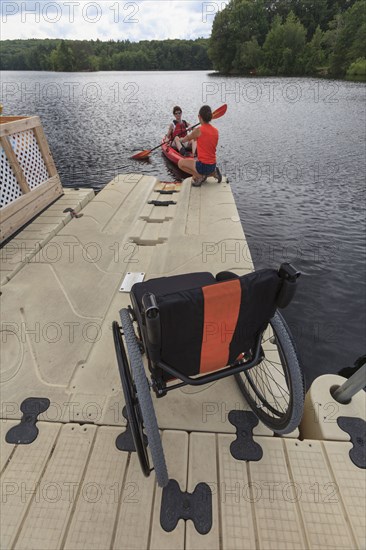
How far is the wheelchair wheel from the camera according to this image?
1.78 meters

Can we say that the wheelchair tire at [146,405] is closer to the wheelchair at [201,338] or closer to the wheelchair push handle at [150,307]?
the wheelchair at [201,338]

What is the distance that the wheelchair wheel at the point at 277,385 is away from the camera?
5.85 feet

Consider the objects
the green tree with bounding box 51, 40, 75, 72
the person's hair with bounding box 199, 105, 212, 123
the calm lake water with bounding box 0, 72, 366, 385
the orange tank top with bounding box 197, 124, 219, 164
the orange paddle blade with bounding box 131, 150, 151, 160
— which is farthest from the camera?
the green tree with bounding box 51, 40, 75, 72

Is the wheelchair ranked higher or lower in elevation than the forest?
lower

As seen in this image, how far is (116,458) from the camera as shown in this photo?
2.03 metres

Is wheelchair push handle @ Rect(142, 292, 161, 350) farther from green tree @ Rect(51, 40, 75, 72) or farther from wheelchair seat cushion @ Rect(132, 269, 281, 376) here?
green tree @ Rect(51, 40, 75, 72)

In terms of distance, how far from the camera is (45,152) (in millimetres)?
5961

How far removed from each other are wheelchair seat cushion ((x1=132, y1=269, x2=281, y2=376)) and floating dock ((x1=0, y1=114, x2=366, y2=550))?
2.39 feet

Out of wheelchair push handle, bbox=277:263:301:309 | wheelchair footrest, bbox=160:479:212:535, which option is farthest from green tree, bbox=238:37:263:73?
wheelchair footrest, bbox=160:479:212:535

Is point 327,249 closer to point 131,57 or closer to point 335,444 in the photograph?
point 335,444

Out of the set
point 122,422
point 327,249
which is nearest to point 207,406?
point 122,422

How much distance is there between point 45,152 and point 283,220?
19.2 ft

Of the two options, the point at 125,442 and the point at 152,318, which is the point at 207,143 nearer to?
the point at 152,318

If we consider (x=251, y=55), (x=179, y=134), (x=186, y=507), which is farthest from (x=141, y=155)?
(x=251, y=55)
